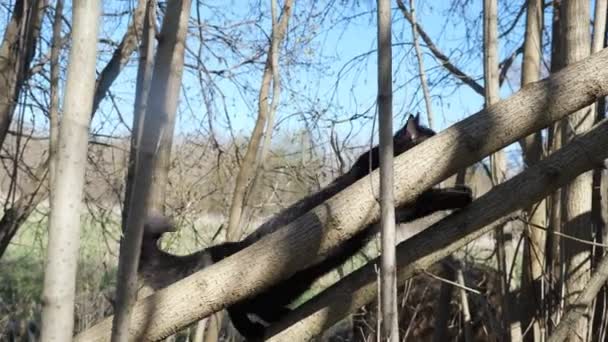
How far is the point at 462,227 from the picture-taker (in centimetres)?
320

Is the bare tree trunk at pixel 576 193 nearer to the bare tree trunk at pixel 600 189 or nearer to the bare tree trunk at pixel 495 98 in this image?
the bare tree trunk at pixel 600 189

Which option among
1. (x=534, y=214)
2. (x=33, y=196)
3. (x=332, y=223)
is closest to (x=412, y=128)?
(x=534, y=214)

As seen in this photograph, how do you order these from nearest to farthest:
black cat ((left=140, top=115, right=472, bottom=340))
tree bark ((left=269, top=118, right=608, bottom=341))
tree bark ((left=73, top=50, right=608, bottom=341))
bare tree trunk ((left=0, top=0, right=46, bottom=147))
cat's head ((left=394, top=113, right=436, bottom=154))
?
tree bark ((left=73, top=50, right=608, bottom=341)) → tree bark ((left=269, top=118, right=608, bottom=341)) → black cat ((left=140, top=115, right=472, bottom=340)) → cat's head ((left=394, top=113, right=436, bottom=154)) → bare tree trunk ((left=0, top=0, right=46, bottom=147))

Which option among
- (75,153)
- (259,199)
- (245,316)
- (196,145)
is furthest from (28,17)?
(75,153)

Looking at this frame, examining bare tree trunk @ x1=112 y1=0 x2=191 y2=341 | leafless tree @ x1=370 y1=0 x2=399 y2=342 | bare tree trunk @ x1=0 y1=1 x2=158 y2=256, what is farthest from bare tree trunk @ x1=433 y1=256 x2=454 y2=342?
bare tree trunk @ x1=112 y1=0 x2=191 y2=341

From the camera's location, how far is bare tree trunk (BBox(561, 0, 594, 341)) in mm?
4512

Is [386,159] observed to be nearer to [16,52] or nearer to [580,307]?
[580,307]

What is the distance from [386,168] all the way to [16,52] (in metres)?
4.40

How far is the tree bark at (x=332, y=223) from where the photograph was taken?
296cm

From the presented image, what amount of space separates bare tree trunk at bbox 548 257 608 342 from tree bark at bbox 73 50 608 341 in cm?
152

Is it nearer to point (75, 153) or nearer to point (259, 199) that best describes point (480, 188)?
point (259, 199)

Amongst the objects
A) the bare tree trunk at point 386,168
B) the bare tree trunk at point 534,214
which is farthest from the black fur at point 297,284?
the bare tree trunk at point 386,168

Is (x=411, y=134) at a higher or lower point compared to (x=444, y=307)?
higher

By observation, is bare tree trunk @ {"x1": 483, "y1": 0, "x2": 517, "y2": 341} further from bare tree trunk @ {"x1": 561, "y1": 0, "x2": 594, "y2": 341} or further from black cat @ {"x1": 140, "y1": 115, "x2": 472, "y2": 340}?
black cat @ {"x1": 140, "y1": 115, "x2": 472, "y2": 340}
